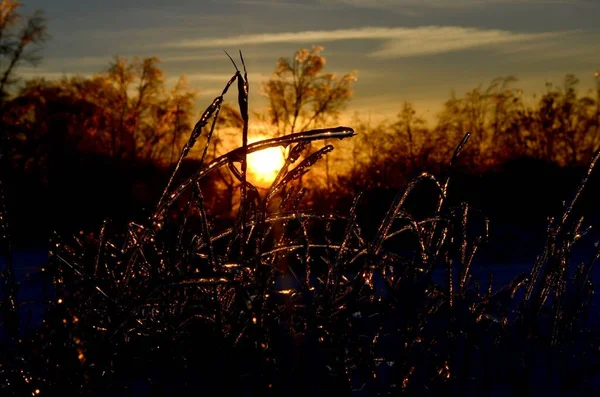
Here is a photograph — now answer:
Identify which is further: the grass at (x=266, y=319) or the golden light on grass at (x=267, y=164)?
the golden light on grass at (x=267, y=164)

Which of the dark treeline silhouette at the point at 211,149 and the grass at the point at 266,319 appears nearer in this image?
the grass at the point at 266,319

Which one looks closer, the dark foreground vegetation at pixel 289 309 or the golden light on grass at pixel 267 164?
the dark foreground vegetation at pixel 289 309

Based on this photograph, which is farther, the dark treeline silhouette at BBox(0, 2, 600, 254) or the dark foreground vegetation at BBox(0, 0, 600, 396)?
the dark treeline silhouette at BBox(0, 2, 600, 254)

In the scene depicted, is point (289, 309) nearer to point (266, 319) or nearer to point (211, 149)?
point (266, 319)

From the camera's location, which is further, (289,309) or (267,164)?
(267,164)

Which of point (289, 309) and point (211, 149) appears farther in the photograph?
point (211, 149)

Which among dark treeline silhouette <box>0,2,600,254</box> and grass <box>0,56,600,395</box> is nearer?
grass <box>0,56,600,395</box>

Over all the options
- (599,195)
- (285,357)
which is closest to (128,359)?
(285,357)

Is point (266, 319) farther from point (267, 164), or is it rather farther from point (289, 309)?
point (267, 164)

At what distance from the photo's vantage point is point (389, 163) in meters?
20.8

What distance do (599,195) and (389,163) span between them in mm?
5437

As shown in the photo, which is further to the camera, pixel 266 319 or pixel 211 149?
pixel 211 149

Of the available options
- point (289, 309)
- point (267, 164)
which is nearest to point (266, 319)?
point (289, 309)

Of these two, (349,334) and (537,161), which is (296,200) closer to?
(349,334)
